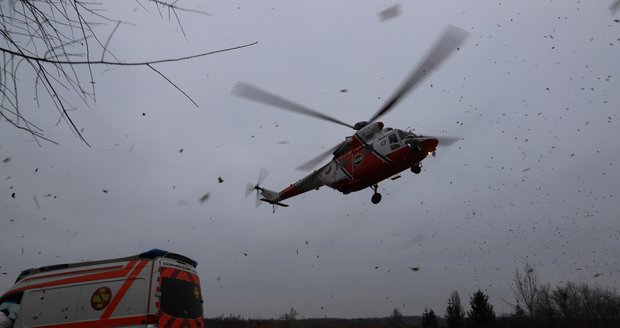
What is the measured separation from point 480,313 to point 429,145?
3517 centimetres

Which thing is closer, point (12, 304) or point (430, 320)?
point (12, 304)

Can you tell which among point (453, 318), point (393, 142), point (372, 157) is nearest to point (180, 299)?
point (372, 157)

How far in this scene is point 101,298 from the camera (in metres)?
7.09

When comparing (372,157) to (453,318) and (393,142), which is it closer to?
(393,142)

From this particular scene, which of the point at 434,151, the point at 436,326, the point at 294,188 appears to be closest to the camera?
the point at 434,151

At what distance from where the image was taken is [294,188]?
1588 cm

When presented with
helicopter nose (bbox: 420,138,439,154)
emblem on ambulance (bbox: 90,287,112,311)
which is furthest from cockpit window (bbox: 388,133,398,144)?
emblem on ambulance (bbox: 90,287,112,311)

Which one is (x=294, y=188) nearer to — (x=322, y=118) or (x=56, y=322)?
(x=322, y=118)

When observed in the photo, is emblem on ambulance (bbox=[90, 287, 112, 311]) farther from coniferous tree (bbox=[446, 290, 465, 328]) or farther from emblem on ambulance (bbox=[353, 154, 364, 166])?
coniferous tree (bbox=[446, 290, 465, 328])

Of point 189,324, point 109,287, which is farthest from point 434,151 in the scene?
point 109,287

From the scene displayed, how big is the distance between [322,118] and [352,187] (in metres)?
2.38

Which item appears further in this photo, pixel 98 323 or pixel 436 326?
pixel 436 326

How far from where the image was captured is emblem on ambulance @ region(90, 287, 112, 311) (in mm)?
7035

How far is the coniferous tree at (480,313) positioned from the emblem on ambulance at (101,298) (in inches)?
1602
